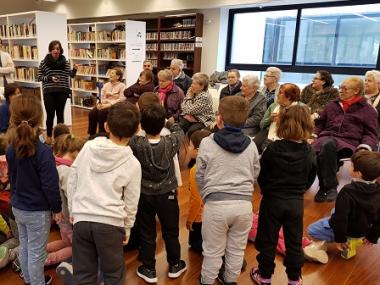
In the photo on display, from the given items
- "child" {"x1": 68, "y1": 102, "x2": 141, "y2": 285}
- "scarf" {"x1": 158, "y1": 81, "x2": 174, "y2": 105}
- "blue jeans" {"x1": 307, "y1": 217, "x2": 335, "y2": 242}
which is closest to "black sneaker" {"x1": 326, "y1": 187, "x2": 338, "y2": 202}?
"blue jeans" {"x1": 307, "y1": 217, "x2": 335, "y2": 242}

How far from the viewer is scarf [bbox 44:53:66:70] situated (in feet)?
15.1

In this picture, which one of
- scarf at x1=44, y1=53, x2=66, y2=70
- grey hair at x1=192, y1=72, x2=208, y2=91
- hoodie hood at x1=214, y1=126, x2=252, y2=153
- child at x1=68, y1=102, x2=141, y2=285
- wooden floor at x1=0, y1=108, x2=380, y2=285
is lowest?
wooden floor at x1=0, y1=108, x2=380, y2=285

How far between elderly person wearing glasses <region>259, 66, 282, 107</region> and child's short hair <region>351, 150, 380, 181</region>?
5.82ft

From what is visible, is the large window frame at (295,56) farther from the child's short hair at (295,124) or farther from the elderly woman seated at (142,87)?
the child's short hair at (295,124)

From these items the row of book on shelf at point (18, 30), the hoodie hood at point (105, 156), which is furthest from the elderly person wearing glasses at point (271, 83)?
the row of book on shelf at point (18, 30)

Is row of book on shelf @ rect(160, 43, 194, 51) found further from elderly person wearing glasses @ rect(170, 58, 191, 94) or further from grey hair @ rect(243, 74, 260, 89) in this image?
grey hair @ rect(243, 74, 260, 89)

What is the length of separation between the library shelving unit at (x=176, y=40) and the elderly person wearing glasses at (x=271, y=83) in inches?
176

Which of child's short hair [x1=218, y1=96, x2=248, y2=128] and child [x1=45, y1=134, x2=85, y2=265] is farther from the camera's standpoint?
child [x1=45, y1=134, x2=85, y2=265]

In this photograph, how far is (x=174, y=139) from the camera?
1811mm

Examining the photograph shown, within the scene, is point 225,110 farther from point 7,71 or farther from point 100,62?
point 100,62

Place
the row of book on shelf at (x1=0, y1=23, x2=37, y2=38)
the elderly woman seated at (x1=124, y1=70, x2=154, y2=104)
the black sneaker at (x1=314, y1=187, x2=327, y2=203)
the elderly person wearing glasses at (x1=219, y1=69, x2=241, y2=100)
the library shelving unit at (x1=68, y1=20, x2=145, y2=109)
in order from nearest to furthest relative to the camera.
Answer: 1. the black sneaker at (x1=314, y1=187, x2=327, y2=203)
2. the elderly person wearing glasses at (x1=219, y1=69, x2=241, y2=100)
3. the elderly woman seated at (x1=124, y1=70, x2=154, y2=104)
4. the row of book on shelf at (x1=0, y1=23, x2=37, y2=38)
5. the library shelving unit at (x1=68, y1=20, x2=145, y2=109)

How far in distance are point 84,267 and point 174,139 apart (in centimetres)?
78

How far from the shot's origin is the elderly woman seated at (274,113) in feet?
9.93

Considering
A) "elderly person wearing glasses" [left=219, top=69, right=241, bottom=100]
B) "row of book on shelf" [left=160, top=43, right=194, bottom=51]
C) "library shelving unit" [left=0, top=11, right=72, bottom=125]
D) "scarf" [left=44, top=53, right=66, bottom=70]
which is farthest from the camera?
"row of book on shelf" [left=160, top=43, right=194, bottom=51]
